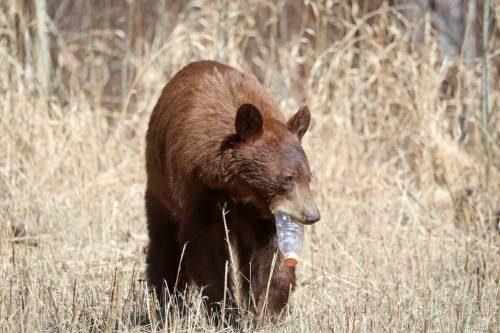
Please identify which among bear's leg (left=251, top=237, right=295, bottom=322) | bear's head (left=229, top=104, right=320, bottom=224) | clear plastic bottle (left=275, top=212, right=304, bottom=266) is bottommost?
bear's leg (left=251, top=237, right=295, bottom=322)

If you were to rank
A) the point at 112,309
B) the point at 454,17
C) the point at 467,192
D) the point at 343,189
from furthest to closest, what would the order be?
the point at 454,17 → the point at 343,189 → the point at 467,192 → the point at 112,309

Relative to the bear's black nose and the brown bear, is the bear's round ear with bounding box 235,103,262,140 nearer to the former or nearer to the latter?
the brown bear

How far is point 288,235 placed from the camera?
488 centimetres

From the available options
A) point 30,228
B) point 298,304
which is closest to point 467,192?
point 298,304

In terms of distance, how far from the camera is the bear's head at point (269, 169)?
4.83 m

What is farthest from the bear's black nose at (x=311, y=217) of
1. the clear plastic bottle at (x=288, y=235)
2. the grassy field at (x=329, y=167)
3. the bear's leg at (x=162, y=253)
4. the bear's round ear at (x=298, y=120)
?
the bear's leg at (x=162, y=253)

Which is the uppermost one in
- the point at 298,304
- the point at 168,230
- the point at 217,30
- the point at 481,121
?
the point at 217,30

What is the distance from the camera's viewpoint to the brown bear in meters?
4.90

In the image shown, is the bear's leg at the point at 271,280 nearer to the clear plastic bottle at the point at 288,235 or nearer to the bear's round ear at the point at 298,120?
the clear plastic bottle at the point at 288,235

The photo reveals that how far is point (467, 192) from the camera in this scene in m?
7.68

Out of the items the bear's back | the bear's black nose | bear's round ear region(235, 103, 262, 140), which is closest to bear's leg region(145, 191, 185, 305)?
the bear's back

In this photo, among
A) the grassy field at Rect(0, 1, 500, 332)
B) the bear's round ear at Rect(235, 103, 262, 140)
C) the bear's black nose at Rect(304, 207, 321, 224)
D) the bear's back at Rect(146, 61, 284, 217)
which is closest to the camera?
the bear's black nose at Rect(304, 207, 321, 224)

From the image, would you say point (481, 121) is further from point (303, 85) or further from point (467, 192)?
point (303, 85)

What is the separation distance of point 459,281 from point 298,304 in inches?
41.7
